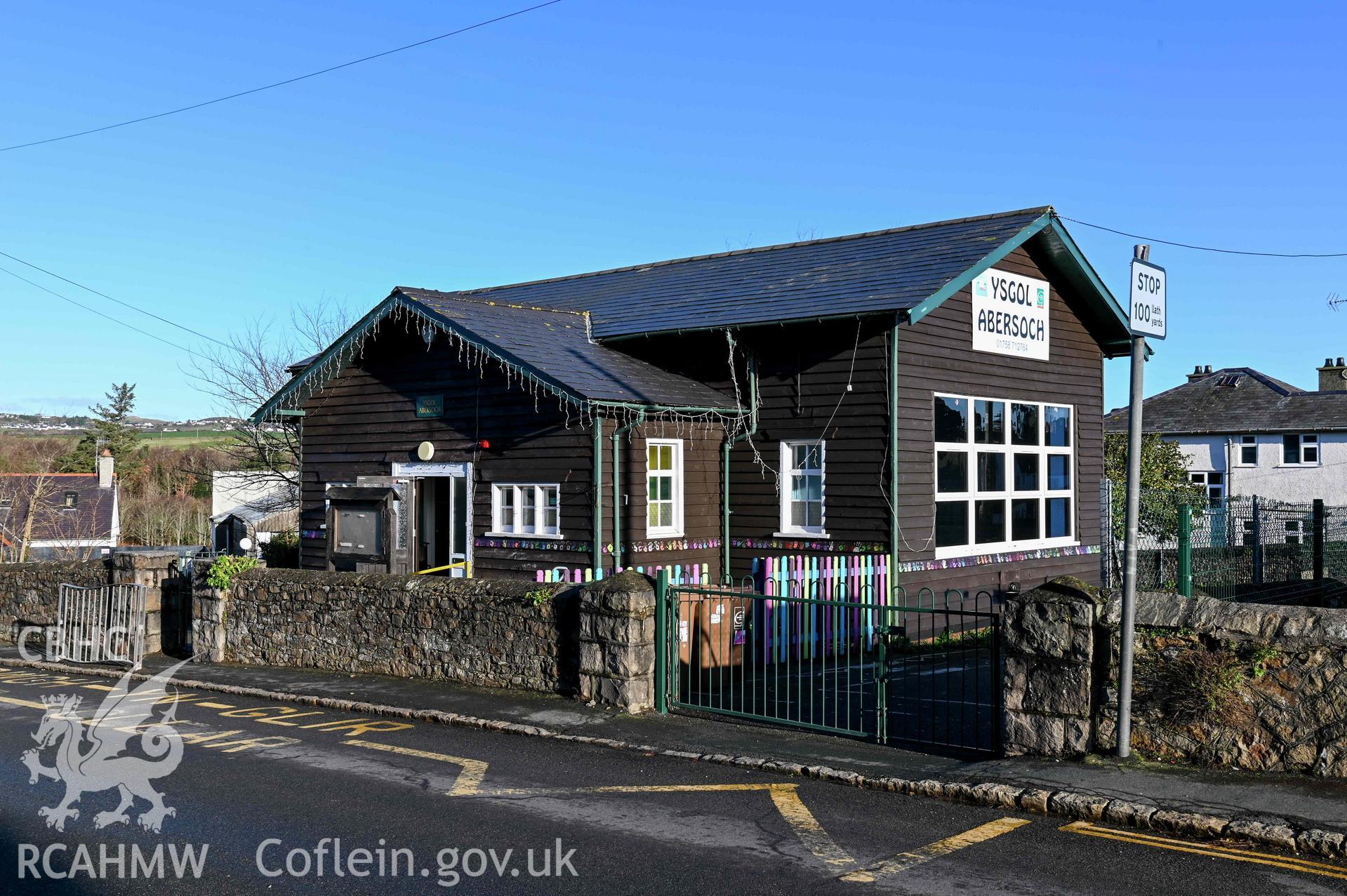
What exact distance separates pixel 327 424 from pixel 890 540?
9748 millimetres

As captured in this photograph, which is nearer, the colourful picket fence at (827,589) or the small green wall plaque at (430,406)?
the colourful picket fence at (827,589)

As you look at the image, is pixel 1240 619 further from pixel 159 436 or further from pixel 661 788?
pixel 159 436

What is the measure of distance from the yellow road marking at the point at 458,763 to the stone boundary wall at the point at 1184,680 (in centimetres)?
400

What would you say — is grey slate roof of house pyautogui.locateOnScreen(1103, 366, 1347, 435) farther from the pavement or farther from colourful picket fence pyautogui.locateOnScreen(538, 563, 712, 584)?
the pavement

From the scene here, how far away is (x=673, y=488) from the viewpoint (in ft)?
53.6

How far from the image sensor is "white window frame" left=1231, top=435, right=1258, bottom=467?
1794 inches

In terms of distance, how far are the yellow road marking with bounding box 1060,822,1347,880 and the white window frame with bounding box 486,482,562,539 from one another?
32.5 ft

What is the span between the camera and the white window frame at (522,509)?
16.0 meters

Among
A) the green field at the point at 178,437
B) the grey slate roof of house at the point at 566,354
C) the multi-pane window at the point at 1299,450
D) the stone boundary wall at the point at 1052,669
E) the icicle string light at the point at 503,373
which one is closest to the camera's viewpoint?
the stone boundary wall at the point at 1052,669

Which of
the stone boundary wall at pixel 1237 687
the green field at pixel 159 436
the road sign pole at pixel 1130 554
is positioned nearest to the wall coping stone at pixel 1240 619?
the stone boundary wall at pixel 1237 687

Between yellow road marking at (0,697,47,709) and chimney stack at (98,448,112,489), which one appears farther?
chimney stack at (98,448,112,489)

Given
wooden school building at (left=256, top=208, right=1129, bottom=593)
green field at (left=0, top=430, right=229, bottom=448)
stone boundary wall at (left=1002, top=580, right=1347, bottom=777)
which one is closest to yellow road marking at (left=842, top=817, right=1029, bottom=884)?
stone boundary wall at (left=1002, top=580, right=1347, bottom=777)

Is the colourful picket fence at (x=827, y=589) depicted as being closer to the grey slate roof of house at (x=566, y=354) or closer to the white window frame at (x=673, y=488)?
the white window frame at (x=673, y=488)

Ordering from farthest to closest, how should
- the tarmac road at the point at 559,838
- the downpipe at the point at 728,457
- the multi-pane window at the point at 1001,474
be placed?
1. the downpipe at the point at 728,457
2. the multi-pane window at the point at 1001,474
3. the tarmac road at the point at 559,838
